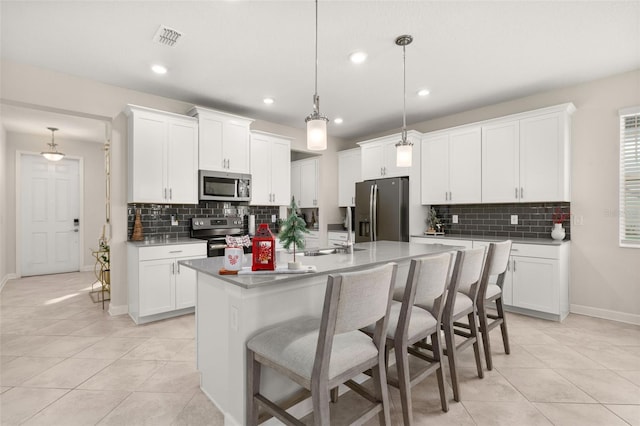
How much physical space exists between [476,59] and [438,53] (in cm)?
43

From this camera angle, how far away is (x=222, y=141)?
14.0ft

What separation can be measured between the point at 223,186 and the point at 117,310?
1942 millimetres

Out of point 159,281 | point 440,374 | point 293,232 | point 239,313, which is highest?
point 293,232

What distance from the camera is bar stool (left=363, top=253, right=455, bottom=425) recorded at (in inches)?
67.7

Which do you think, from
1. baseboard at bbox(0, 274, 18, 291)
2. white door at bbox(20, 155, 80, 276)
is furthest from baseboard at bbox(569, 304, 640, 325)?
white door at bbox(20, 155, 80, 276)

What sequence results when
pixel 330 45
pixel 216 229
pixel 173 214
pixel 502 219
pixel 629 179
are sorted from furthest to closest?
pixel 216 229
pixel 502 219
pixel 173 214
pixel 629 179
pixel 330 45

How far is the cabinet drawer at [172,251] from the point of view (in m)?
3.46

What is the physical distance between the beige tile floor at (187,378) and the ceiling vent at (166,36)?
106 inches

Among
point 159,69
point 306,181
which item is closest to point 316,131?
point 159,69

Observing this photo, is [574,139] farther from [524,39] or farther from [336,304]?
[336,304]

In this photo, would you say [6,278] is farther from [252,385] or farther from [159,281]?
[252,385]

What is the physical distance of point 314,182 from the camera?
6.06m

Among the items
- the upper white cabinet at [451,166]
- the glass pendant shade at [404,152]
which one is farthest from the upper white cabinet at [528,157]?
the glass pendant shade at [404,152]

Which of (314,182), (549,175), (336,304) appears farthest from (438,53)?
(314,182)
